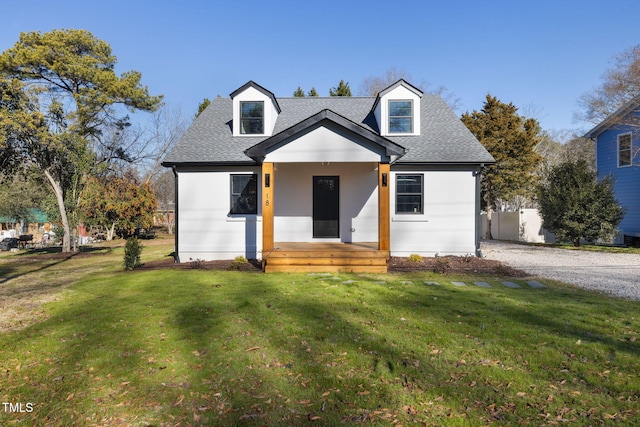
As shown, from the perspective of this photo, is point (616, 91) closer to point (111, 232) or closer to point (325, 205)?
point (325, 205)

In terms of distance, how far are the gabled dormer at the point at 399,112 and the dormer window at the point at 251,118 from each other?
442cm

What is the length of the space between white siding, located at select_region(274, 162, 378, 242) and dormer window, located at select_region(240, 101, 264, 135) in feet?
6.56

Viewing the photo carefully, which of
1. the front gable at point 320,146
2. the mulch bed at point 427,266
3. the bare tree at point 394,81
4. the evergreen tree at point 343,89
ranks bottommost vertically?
the mulch bed at point 427,266

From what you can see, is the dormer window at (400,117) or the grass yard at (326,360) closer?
the grass yard at (326,360)

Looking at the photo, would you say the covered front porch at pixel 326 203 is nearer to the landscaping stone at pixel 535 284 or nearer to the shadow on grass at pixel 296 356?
the landscaping stone at pixel 535 284

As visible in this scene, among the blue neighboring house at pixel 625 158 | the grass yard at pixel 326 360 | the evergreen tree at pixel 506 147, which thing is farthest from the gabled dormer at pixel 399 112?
the blue neighboring house at pixel 625 158

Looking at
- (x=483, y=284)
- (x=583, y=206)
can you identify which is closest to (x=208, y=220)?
(x=483, y=284)

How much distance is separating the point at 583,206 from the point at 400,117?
8590 mm

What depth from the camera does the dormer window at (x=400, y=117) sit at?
12633mm

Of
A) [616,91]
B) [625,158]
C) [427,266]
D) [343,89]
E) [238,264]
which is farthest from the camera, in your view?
[343,89]

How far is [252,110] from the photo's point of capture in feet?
41.8

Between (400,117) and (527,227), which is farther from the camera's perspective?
(527,227)

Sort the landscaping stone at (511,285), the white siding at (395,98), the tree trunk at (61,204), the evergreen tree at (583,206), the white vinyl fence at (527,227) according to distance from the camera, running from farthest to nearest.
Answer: the white vinyl fence at (527,227) → the tree trunk at (61,204) → the evergreen tree at (583,206) → the white siding at (395,98) → the landscaping stone at (511,285)

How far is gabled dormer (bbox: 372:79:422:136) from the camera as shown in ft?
40.7
